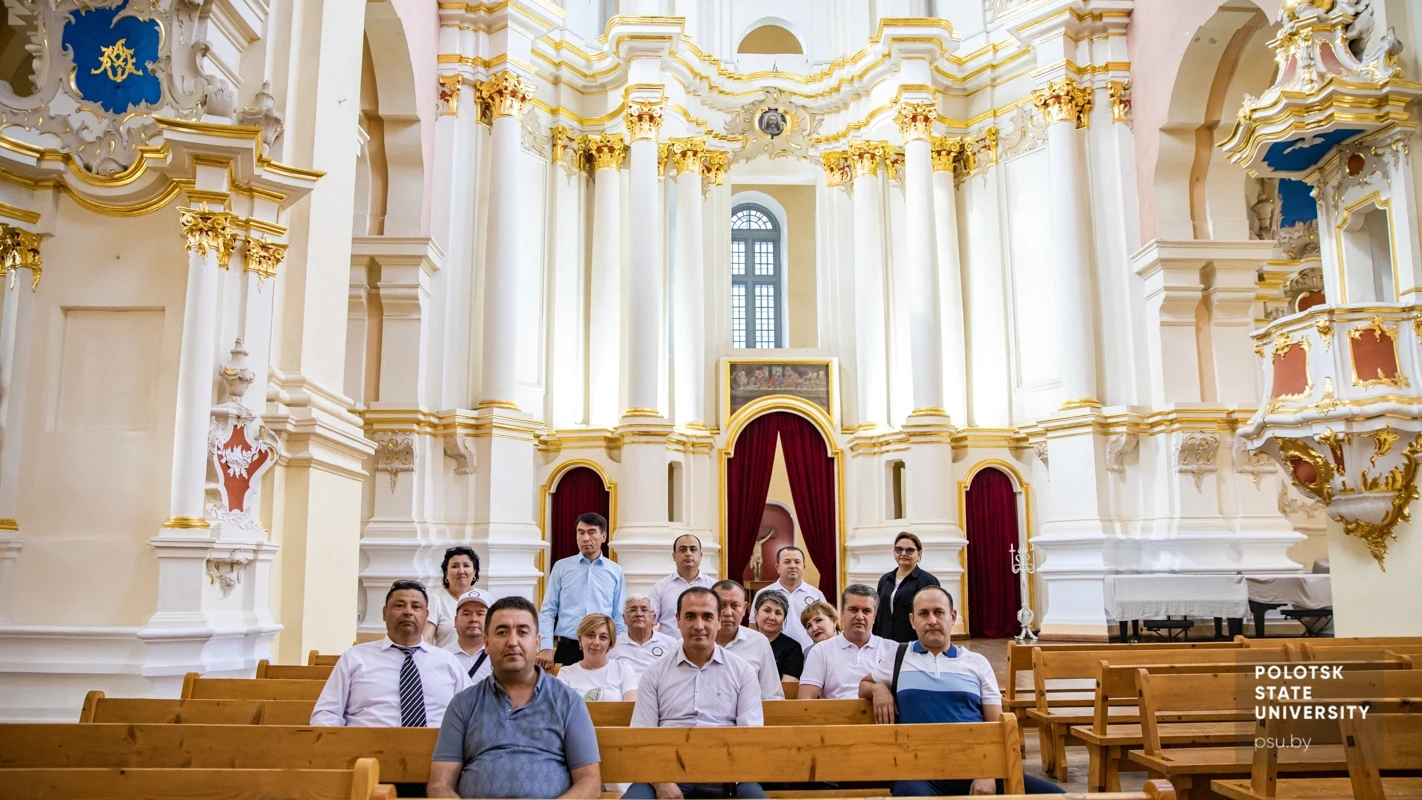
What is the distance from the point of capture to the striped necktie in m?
4.38

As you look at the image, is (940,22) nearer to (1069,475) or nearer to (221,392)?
(1069,475)

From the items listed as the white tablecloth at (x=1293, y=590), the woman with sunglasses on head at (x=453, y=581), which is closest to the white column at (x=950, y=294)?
the white tablecloth at (x=1293, y=590)

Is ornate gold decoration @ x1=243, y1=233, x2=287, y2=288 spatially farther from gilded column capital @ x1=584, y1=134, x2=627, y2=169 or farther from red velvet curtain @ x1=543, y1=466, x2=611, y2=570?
gilded column capital @ x1=584, y1=134, x2=627, y2=169

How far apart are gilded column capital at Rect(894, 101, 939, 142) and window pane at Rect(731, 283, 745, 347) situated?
3.59 m

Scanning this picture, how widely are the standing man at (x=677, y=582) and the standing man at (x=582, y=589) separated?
0.86 ft

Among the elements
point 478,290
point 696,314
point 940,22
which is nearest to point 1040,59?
point 940,22

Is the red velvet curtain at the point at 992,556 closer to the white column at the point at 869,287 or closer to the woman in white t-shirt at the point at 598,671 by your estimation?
the white column at the point at 869,287

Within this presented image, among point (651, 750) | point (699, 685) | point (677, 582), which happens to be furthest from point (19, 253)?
point (651, 750)

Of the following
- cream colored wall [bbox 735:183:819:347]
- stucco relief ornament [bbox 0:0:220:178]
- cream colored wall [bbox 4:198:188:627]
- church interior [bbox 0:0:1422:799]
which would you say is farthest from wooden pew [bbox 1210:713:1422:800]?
cream colored wall [bbox 735:183:819:347]

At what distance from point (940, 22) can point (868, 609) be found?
1253cm

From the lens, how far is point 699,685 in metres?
4.27

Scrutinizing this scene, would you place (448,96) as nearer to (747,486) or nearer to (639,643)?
(747,486)


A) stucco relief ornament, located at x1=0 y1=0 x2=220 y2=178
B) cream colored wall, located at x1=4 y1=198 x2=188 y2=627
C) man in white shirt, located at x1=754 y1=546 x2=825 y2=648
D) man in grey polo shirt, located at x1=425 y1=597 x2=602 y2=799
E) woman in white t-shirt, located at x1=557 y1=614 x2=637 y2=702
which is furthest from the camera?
man in white shirt, located at x1=754 y1=546 x2=825 y2=648

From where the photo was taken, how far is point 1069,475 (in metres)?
13.8
